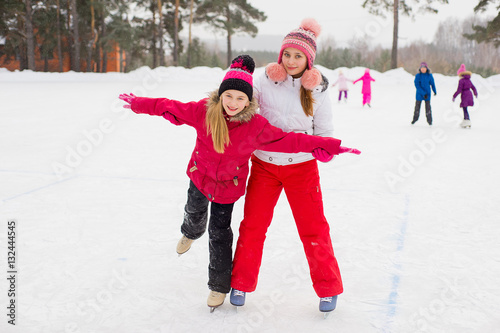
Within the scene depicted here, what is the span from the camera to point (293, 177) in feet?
7.20

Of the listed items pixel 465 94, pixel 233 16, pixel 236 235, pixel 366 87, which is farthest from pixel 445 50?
pixel 236 235

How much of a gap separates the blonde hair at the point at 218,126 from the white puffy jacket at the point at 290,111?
0.27 meters

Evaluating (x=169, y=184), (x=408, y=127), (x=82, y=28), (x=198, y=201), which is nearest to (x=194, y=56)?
(x=82, y=28)

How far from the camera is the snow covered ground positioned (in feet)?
7.06

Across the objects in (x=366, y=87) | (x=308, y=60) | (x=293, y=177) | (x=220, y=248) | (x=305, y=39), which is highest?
Result: (x=366, y=87)

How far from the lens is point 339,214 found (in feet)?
12.1

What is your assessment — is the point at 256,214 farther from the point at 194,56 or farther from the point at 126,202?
the point at 194,56

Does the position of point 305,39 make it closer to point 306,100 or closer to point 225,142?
point 306,100

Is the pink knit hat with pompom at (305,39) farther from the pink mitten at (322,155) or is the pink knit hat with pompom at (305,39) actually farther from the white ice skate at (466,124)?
the white ice skate at (466,124)

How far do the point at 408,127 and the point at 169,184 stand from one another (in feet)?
20.3

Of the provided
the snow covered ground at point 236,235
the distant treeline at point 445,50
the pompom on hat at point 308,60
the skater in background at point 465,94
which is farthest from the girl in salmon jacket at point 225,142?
the distant treeline at point 445,50

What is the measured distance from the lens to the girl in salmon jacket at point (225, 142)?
203 cm

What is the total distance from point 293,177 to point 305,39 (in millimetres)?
700

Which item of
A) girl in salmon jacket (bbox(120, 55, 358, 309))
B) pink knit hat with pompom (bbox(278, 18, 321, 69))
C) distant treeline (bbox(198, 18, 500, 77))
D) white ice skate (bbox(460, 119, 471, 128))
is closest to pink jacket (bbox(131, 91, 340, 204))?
girl in salmon jacket (bbox(120, 55, 358, 309))
